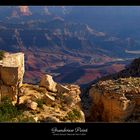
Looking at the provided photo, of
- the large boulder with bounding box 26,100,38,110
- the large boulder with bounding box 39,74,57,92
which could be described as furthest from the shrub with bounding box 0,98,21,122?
the large boulder with bounding box 39,74,57,92

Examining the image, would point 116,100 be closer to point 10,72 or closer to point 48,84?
point 48,84

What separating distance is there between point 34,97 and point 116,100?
8.48ft

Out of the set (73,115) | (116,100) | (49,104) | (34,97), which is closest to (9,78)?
(34,97)

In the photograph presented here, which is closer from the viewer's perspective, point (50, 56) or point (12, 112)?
point (12, 112)

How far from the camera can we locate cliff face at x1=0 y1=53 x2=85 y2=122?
1190 cm

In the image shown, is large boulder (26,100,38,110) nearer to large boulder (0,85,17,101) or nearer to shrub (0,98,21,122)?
large boulder (0,85,17,101)

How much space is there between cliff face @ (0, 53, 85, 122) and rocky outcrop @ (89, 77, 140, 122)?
3.26 feet

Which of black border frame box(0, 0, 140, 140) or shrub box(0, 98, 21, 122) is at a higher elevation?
black border frame box(0, 0, 140, 140)

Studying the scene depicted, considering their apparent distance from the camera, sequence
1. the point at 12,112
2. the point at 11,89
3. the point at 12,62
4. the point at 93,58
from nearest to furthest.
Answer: the point at 12,112
the point at 11,89
the point at 12,62
the point at 93,58
